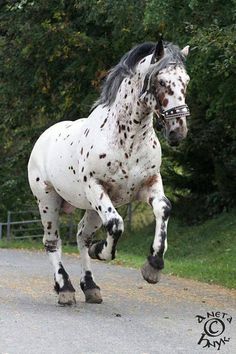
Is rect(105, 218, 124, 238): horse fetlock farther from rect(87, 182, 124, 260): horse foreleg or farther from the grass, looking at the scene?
the grass

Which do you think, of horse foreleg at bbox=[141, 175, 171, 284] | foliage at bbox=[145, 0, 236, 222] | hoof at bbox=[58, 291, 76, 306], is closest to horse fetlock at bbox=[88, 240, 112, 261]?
horse foreleg at bbox=[141, 175, 171, 284]

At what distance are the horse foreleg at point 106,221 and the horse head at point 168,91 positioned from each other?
100 cm

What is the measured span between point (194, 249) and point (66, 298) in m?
12.6

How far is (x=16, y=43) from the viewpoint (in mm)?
23609

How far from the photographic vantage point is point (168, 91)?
889 cm

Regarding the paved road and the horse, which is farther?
the horse

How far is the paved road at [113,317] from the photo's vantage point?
25.5 ft

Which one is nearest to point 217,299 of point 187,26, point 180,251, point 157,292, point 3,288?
point 157,292

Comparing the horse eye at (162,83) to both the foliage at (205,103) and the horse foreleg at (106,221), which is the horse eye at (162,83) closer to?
the horse foreleg at (106,221)

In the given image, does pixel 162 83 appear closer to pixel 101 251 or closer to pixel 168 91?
pixel 168 91

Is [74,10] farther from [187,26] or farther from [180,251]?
[187,26]

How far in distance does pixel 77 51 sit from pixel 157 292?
12.1 metres

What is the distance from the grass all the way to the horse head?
611 cm

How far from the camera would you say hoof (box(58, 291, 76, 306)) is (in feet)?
33.7
